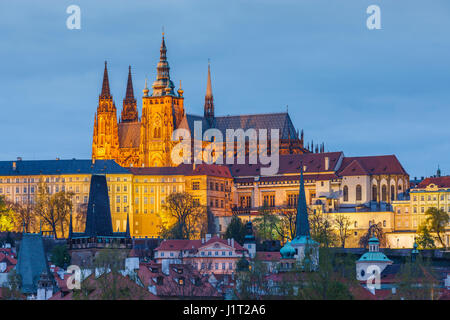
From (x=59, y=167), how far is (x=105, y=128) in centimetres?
1943

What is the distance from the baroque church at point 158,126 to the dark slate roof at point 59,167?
1189 centimetres

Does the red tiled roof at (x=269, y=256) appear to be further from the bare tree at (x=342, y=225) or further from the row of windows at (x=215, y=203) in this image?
the row of windows at (x=215, y=203)

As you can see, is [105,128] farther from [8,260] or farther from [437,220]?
[8,260]

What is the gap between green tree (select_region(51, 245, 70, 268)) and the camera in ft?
368

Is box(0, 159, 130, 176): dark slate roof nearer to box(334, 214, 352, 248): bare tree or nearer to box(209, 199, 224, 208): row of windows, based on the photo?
box(209, 199, 224, 208): row of windows

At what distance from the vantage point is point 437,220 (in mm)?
144000

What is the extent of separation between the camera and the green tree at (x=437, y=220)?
143375 mm

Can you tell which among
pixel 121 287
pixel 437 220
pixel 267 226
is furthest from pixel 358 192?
pixel 121 287

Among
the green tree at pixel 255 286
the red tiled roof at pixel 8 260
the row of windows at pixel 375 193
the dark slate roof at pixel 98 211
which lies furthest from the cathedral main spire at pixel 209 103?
the green tree at pixel 255 286

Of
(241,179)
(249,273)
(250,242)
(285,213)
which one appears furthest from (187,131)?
(249,273)

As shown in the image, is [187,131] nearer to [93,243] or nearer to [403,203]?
[403,203]

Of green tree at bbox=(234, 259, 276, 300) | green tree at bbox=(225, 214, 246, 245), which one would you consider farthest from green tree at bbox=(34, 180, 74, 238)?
green tree at bbox=(234, 259, 276, 300)

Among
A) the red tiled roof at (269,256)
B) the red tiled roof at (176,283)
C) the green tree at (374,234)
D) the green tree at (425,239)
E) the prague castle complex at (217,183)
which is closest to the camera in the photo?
the red tiled roof at (176,283)
